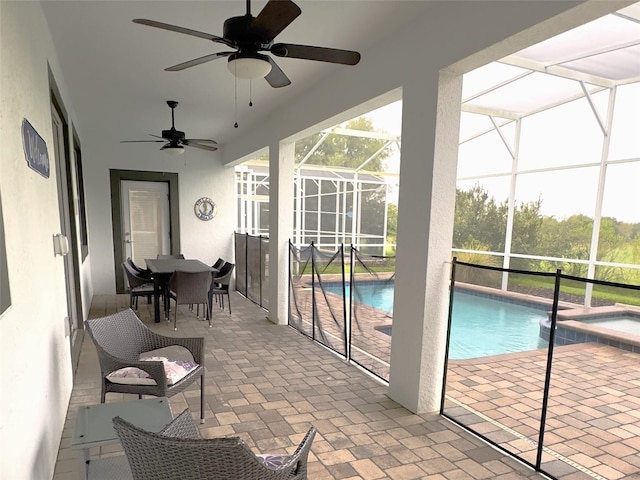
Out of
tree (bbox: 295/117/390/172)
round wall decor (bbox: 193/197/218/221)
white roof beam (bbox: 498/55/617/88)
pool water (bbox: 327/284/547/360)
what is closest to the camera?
pool water (bbox: 327/284/547/360)

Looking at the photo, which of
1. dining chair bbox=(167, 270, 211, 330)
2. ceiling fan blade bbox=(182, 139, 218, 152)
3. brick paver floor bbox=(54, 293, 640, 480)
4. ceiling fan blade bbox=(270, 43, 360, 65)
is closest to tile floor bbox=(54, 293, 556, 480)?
brick paver floor bbox=(54, 293, 640, 480)

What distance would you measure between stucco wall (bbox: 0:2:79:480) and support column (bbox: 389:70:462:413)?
228 cm

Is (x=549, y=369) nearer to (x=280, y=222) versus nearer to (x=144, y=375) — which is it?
(x=144, y=375)

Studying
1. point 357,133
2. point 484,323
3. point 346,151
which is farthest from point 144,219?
point 346,151

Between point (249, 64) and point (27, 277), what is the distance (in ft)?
4.94

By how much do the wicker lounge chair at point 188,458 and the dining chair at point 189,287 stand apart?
3.66 meters

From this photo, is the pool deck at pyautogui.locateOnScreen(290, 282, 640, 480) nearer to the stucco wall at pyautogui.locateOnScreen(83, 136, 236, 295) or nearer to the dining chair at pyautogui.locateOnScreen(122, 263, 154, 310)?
the dining chair at pyautogui.locateOnScreen(122, 263, 154, 310)

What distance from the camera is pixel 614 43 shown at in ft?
13.8

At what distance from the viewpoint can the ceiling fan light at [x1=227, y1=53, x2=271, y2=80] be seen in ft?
6.69

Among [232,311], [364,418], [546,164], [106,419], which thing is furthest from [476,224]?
[106,419]

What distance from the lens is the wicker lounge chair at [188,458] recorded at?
48.1 inches

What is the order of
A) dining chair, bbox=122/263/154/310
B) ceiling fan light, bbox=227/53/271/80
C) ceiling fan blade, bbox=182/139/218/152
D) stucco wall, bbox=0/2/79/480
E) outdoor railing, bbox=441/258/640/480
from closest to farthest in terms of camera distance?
stucco wall, bbox=0/2/79/480 → ceiling fan light, bbox=227/53/271/80 → outdoor railing, bbox=441/258/640/480 → ceiling fan blade, bbox=182/139/218/152 → dining chair, bbox=122/263/154/310

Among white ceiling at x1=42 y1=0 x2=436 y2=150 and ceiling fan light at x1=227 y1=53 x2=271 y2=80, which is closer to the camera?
ceiling fan light at x1=227 y1=53 x2=271 y2=80

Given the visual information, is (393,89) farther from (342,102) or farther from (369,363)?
(369,363)
